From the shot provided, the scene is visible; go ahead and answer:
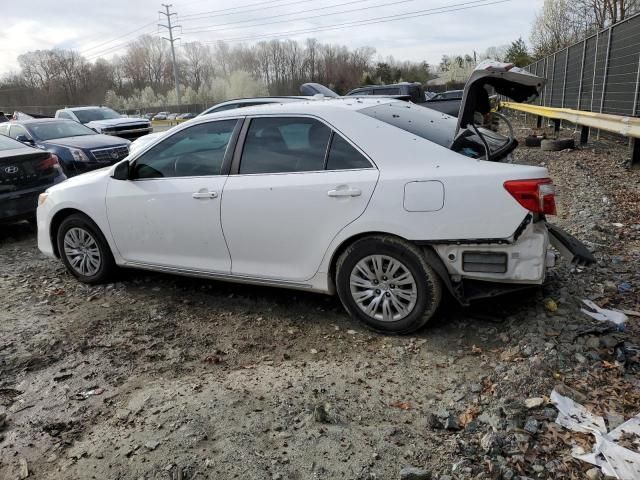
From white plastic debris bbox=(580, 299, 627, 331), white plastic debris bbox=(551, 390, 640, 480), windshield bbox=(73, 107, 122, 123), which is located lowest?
white plastic debris bbox=(551, 390, 640, 480)

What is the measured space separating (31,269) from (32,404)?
3201 mm

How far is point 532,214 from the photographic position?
3232 millimetres

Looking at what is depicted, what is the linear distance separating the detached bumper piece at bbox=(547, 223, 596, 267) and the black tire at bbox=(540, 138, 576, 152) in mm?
8828

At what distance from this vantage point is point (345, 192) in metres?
3.58

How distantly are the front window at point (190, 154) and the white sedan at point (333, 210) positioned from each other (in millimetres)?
11

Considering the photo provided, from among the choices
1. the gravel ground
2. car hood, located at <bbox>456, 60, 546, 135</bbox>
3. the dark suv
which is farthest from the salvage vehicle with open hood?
the dark suv

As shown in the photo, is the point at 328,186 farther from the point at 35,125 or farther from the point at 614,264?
the point at 35,125

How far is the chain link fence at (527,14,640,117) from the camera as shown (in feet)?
32.6

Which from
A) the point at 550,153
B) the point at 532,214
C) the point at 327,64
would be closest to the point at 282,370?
the point at 532,214

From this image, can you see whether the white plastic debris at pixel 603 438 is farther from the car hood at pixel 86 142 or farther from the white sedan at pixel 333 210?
the car hood at pixel 86 142

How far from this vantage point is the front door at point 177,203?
419 cm

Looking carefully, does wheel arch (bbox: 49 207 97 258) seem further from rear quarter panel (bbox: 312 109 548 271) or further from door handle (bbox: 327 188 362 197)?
rear quarter panel (bbox: 312 109 548 271)

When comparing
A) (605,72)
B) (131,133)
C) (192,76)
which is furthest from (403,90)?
(192,76)

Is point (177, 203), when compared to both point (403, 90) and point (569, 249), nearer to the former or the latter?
point (569, 249)
